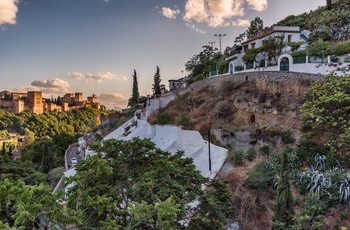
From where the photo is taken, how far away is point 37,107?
94.1m

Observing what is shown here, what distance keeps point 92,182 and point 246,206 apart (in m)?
7.01

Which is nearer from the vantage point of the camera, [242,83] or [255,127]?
[255,127]

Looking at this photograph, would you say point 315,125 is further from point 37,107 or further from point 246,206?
point 37,107

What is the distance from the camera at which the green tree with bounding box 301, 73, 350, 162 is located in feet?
39.0

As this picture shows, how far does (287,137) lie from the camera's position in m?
14.9

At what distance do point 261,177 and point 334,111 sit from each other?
4654 millimetres

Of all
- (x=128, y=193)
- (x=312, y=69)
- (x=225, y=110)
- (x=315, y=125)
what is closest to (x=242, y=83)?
(x=225, y=110)

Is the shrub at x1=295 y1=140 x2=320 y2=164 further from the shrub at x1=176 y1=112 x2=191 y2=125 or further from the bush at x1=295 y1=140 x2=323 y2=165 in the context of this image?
the shrub at x1=176 y1=112 x2=191 y2=125

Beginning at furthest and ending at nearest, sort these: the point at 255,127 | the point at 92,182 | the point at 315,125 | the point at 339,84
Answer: the point at 255,127 → the point at 315,125 → the point at 339,84 → the point at 92,182

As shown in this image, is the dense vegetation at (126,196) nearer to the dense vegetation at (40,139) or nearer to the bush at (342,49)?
the dense vegetation at (40,139)

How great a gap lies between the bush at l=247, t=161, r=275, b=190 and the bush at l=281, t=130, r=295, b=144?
9.07ft

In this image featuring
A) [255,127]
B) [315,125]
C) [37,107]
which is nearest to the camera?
[315,125]

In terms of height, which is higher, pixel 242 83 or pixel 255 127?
pixel 242 83

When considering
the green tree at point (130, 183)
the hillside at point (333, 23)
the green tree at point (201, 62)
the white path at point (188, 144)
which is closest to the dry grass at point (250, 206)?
the white path at point (188, 144)
